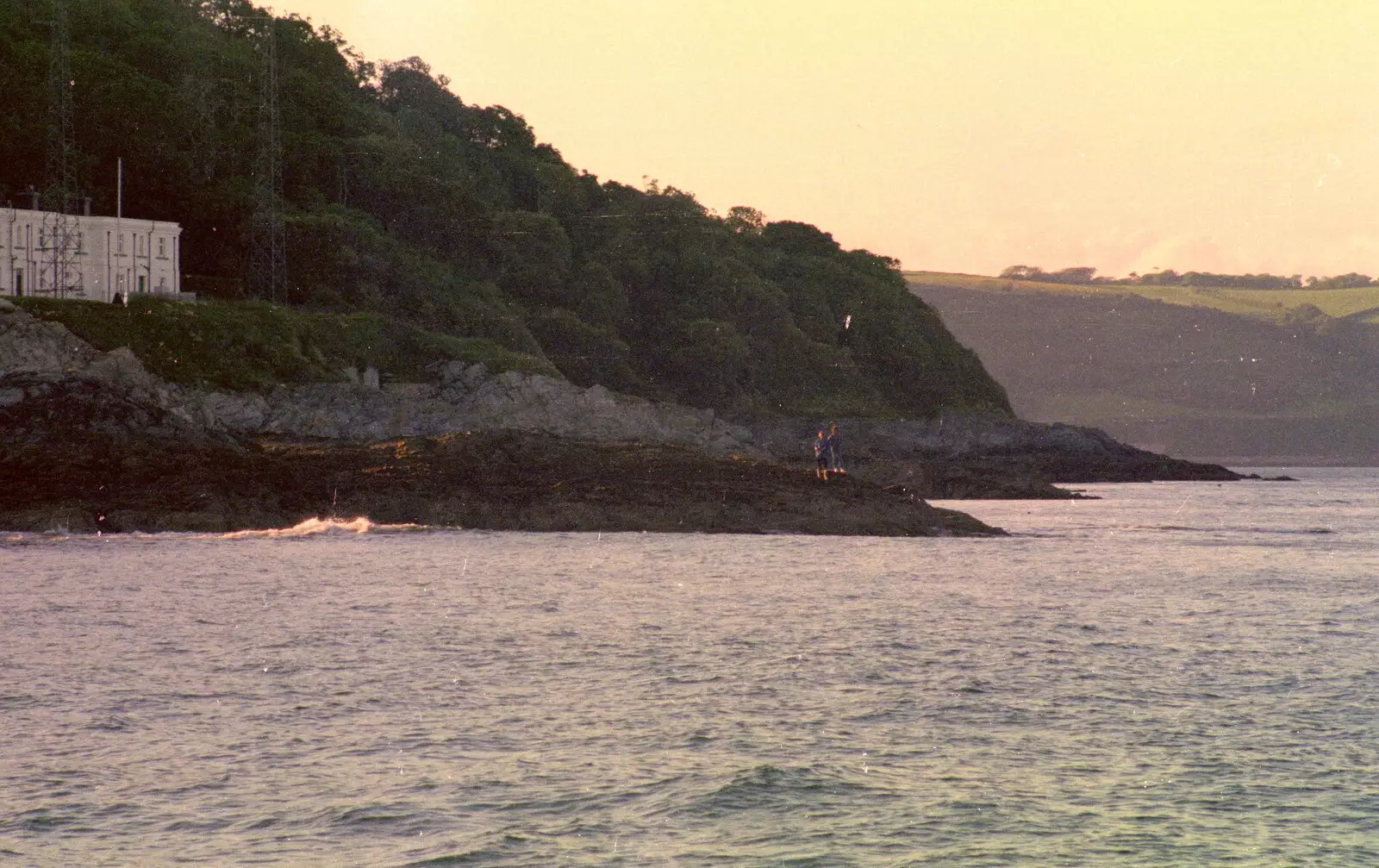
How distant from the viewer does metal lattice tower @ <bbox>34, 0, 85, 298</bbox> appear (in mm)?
88062

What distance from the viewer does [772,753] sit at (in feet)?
54.1

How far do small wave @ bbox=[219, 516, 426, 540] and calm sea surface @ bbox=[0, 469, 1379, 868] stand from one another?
7536 millimetres

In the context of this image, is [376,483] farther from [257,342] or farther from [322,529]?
[257,342]

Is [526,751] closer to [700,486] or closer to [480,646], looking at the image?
[480,646]

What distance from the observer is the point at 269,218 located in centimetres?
10125

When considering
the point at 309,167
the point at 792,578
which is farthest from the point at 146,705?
the point at 309,167

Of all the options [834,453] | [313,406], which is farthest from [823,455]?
[313,406]

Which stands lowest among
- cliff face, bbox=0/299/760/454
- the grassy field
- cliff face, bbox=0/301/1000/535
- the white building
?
cliff face, bbox=0/301/1000/535

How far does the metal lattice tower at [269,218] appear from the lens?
328 ft

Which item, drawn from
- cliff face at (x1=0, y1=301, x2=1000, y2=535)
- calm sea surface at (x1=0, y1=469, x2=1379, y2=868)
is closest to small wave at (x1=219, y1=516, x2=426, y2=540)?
Result: cliff face at (x1=0, y1=301, x2=1000, y2=535)

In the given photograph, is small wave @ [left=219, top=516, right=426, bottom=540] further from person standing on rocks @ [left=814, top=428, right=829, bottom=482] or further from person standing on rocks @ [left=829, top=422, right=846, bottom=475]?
person standing on rocks @ [left=829, top=422, right=846, bottom=475]

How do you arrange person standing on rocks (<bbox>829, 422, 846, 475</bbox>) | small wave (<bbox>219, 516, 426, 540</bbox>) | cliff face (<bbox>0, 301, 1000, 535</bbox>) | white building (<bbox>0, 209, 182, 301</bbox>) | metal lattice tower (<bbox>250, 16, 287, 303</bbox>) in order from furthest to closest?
metal lattice tower (<bbox>250, 16, 287, 303</bbox>) → white building (<bbox>0, 209, 182, 301</bbox>) → person standing on rocks (<bbox>829, 422, 846, 475</bbox>) → cliff face (<bbox>0, 301, 1000, 535</bbox>) → small wave (<bbox>219, 516, 426, 540</bbox>)

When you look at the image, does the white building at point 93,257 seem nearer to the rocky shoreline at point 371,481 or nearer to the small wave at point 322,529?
the rocky shoreline at point 371,481

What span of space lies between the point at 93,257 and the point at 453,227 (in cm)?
4305
